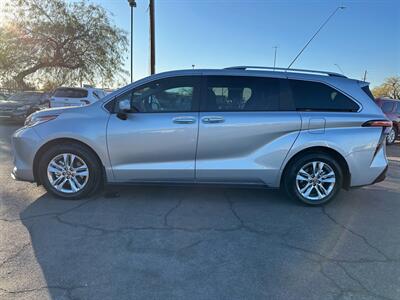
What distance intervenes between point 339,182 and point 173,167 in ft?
7.33

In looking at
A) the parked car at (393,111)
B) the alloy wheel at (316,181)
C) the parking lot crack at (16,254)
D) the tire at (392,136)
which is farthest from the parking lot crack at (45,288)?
the parked car at (393,111)

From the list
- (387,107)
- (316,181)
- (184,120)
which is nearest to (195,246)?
(184,120)

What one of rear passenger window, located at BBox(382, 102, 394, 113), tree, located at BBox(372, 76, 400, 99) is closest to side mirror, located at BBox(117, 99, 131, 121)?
rear passenger window, located at BBox(382, 102, 394, 113)

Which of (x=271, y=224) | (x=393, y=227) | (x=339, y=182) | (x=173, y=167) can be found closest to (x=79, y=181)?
(x=173, y=167)

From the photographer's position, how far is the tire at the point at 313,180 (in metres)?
4.88

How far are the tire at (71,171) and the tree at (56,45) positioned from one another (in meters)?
23.0

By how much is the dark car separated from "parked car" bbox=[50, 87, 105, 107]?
1.01 m

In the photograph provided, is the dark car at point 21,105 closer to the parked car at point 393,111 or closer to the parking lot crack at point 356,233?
the parked car at point 393,111

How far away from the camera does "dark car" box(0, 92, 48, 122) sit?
15031 millimetres

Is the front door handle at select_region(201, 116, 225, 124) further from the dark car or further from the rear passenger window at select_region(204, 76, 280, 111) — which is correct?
the dark car

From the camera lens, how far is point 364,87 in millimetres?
5020

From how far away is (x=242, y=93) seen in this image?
488 centimetres

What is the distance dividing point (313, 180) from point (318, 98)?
110 cm

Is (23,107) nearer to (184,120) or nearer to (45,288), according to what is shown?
(184,120)
